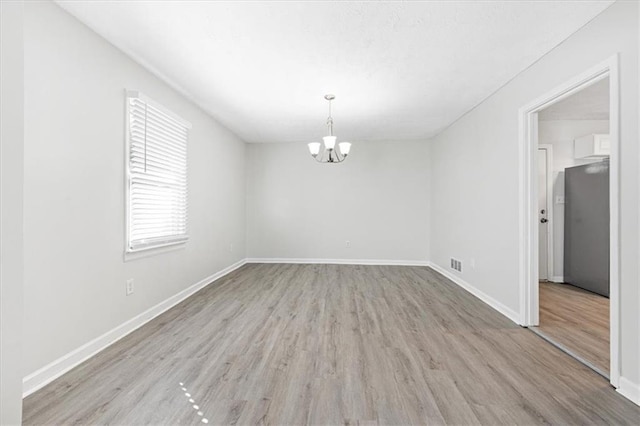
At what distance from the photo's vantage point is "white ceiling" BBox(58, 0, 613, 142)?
2078 millimetres

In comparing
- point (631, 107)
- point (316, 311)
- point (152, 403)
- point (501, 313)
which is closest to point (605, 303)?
point (501, 313)

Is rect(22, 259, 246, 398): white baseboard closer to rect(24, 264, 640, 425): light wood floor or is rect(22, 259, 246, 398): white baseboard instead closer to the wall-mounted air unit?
rect(24, 264, 640, 425): light wood floor

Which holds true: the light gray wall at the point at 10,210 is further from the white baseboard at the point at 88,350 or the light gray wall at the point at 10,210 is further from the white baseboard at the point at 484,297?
the white baseboard at the point at 484,297

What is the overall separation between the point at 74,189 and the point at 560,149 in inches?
247

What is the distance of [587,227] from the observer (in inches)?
168

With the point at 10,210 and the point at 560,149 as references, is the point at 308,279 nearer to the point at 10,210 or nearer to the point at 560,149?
the point at 10,210

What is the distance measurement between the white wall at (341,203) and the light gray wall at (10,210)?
17.5 feet

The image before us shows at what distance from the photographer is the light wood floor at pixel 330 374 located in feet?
5.36

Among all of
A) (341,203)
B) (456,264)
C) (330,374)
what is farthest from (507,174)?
(341,203)

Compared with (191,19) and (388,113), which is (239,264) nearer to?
(388,113)

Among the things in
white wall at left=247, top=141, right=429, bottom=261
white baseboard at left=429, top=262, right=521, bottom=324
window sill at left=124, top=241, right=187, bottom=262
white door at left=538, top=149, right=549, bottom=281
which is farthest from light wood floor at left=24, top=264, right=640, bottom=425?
white wall at left=247, top=141, right=429, bottom=261

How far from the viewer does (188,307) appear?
340cm

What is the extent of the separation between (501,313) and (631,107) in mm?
2255

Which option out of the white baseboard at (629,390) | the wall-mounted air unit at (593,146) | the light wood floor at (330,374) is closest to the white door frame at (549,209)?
the wall-mounted air unit at (593,146)
